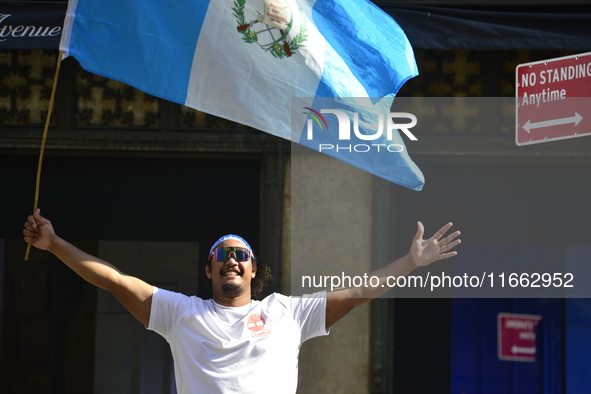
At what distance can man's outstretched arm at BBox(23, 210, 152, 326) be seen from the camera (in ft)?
13.2

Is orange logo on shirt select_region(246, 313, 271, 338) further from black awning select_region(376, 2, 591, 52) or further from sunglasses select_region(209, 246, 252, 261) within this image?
black awning select_region(376, 2, 591, 52)

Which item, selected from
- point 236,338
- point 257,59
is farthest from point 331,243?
point 236,338

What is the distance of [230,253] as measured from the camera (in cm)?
421

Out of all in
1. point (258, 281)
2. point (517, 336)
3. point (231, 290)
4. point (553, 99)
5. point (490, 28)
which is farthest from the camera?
point (517, 336)

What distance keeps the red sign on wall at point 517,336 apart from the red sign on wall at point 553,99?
1.67 meters

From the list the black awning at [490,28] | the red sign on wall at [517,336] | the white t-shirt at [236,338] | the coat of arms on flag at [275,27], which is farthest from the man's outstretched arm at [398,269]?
the red sign on wall at [517,336]

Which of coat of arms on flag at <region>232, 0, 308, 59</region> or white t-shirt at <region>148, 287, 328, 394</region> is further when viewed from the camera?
coat of arms on flag at <region>232, 0, 308, 59</region>

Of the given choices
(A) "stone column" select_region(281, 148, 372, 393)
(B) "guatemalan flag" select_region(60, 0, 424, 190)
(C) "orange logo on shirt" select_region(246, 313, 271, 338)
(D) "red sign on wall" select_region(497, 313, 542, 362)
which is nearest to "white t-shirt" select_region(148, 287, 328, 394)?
(C) "orange logo on shirt" select_region(246, 313, 271, 338)

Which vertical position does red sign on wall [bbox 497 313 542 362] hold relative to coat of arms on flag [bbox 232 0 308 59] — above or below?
below

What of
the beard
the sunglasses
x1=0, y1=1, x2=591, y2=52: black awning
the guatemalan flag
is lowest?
the beard

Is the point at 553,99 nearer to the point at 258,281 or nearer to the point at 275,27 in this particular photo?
the point at 275,27

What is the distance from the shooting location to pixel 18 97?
7637 mm

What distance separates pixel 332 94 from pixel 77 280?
4200 mm

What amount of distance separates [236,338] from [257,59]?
5.40 ft
